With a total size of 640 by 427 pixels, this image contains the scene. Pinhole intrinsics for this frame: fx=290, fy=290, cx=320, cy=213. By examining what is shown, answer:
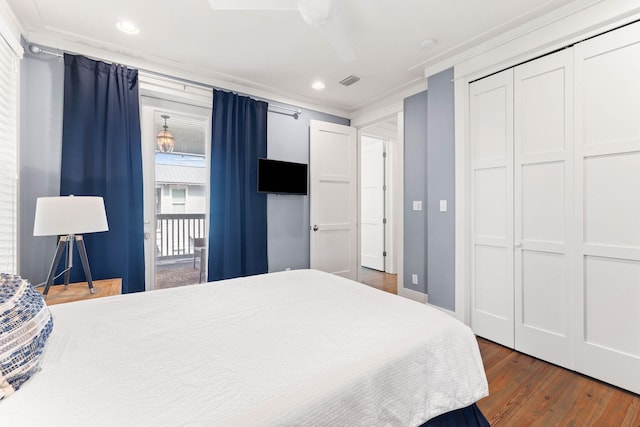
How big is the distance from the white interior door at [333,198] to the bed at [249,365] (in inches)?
93.2

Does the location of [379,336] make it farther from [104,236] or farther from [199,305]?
[104,236]

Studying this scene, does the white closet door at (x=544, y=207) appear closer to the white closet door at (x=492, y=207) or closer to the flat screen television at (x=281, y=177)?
the white closet door at (x=492, y=207)

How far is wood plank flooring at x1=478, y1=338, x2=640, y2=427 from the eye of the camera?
5.40 feet

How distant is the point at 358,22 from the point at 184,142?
7.75 ft

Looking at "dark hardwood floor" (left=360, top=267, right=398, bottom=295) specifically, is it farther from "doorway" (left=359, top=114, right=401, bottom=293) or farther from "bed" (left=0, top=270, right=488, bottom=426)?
"bed" (left=0, top=270, right=488, bottom=426)

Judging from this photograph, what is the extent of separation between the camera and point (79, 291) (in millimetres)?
2154

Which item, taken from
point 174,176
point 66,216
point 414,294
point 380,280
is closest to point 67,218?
point 66,216

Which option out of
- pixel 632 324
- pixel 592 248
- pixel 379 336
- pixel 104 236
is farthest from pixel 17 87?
pixel 632 324

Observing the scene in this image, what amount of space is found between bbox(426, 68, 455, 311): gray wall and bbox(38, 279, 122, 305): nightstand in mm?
2875

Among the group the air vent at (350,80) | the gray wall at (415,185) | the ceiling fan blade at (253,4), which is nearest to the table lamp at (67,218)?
the ceiling fan blade at (253,4)

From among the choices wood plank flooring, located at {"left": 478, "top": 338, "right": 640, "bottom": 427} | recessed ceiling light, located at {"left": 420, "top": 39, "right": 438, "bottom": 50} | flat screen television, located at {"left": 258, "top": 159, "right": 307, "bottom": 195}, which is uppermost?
recessed ceiling light, located at {"left": 420, "top": 39, "right": 438, "bottom": 50}

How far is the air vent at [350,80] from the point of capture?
10.7 ft

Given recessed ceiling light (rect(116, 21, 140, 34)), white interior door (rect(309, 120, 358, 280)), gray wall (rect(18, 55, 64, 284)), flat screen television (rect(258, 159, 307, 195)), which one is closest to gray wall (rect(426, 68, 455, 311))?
white interior door (rect(309, 120, 358, 280))

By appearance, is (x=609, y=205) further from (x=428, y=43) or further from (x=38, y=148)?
(x=38, y=148)
